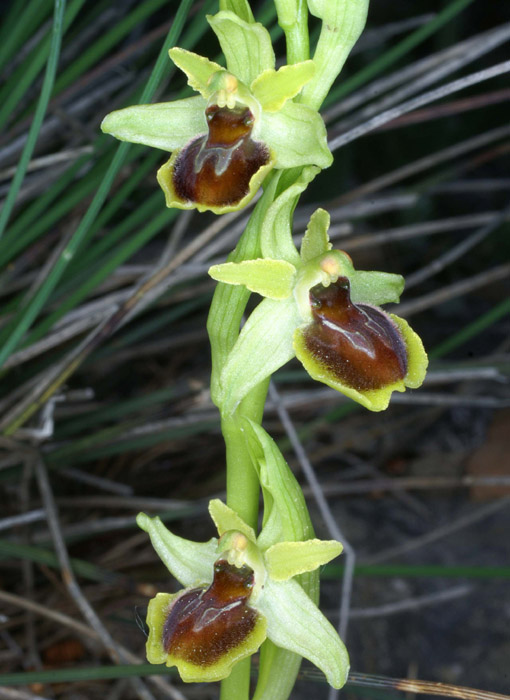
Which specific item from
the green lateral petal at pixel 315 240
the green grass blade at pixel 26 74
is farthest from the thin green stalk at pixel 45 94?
the green lateral petal at pixel 315 240

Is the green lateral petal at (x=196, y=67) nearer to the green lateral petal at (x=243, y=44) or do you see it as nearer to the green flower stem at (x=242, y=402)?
the green lateral petal at (x=243, y=44)

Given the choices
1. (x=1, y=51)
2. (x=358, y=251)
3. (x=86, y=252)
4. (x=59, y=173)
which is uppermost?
(x=1, y=51)

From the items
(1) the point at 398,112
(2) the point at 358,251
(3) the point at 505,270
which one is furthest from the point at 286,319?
(2) the point at 358,251

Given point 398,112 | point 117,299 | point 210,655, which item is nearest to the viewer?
point 210,655

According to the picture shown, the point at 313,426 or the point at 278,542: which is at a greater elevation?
the point at 278,542

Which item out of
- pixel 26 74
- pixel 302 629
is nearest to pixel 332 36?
pixel 26 74

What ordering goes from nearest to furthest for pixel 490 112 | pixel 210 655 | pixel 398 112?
pixel 210 655
pixel 398 112
pixel 490 112

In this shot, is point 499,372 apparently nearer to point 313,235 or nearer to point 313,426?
point 313,426
